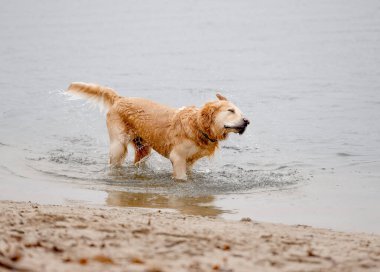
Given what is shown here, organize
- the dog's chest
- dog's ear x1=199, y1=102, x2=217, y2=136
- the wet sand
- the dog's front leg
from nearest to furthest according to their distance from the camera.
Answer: the wet sand < dog's ear x1=199, y1=102, x2=217, y2=136 < the dog's chest < the dog's front leg

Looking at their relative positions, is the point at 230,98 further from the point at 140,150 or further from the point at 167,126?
the point at 167,126

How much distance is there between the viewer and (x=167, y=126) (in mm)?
10469

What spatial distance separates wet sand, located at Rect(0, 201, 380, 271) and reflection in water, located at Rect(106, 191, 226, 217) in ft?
6.38

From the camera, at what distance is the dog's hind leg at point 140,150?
11.3 m

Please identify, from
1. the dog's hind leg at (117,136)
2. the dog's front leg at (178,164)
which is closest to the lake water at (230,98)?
the dog's front leg at (178,164)

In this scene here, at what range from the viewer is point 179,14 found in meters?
46.0

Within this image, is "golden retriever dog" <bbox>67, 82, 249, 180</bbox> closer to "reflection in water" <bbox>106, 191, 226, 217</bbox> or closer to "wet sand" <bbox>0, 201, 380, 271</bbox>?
"reflection in water" <bbox>106, 191, 226, 217</bbox>

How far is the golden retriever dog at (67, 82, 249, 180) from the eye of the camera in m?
9.85

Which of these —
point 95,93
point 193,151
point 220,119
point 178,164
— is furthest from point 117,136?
point 220,119

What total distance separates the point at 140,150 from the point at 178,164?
4.50ft

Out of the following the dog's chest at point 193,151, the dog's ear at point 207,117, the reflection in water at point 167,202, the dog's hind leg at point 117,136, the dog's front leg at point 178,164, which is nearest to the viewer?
the reflection in water at point 167,202

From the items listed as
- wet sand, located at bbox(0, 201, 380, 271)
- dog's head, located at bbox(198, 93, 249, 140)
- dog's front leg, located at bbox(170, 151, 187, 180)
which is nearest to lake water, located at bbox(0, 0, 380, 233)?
dog's front leg, located at bbox(170, 151, 187, 180)

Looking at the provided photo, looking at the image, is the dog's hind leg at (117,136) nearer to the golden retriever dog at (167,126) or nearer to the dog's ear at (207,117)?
the golden retriever dog at (167,126)

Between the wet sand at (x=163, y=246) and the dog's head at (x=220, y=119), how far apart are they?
3111mm
